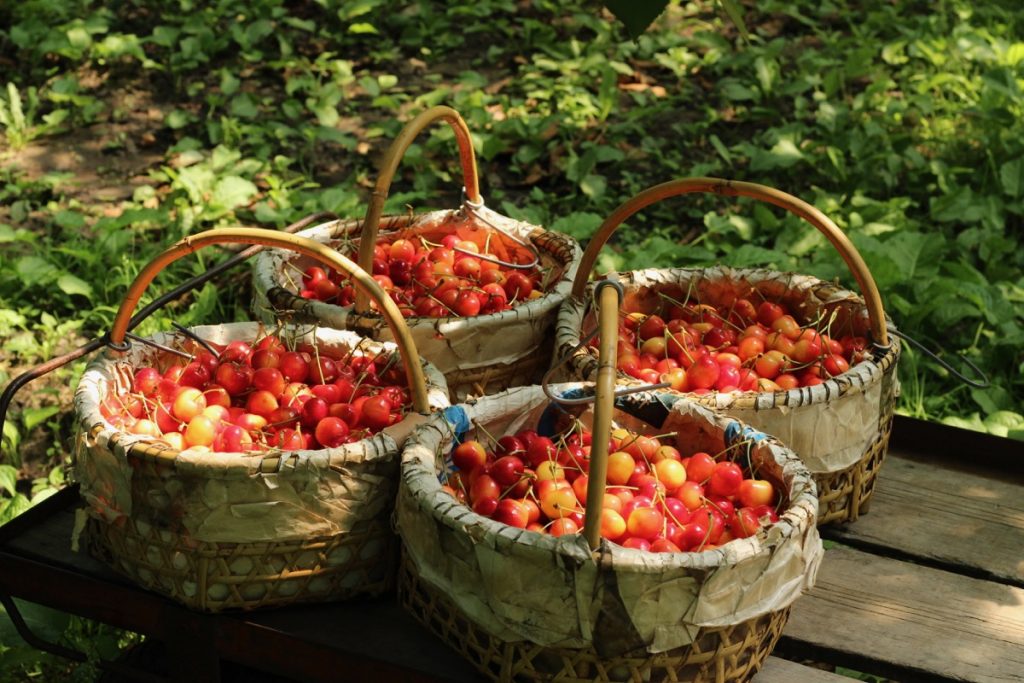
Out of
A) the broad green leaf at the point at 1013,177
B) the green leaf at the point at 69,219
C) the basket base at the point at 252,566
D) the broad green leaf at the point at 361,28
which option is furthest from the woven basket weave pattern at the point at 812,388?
the broad green leaf at the point at 361,28

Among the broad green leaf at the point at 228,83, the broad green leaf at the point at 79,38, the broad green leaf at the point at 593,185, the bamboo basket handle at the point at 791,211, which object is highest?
the bamboo basket handle at the point at 791,211

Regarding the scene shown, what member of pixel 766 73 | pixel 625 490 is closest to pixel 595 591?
pixel 625 490

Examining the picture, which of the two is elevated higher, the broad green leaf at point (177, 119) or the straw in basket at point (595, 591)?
the straw in basket at point (595, 591)

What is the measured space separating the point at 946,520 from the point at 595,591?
3.78 feet

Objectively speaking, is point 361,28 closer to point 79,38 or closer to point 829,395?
point 79,38

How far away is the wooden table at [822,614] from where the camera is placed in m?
2.03

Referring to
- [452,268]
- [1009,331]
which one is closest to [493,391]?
[452,268]

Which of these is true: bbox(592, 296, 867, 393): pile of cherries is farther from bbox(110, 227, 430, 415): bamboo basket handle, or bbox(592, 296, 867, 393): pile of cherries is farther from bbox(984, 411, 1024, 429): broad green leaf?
bbox(984, 411, 1024, 429): broad green leaf

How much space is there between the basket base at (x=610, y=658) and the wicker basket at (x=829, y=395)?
46cm

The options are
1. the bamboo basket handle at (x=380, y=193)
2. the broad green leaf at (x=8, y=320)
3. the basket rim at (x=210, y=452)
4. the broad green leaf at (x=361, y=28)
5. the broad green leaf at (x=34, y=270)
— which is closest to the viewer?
the basket rim at (x=210, y=452)

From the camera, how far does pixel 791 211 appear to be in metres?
2.44

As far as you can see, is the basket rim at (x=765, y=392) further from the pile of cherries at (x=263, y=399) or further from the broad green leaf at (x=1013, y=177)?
the broad green leaf at (x=1013, y=177)

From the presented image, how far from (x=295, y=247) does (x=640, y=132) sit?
3.27 meters

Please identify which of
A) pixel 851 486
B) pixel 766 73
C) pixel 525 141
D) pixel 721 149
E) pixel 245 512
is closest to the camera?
pixel 245 512
